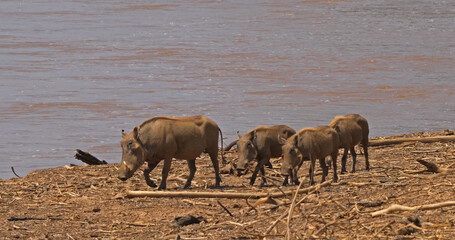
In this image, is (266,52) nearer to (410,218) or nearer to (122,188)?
(122,188)

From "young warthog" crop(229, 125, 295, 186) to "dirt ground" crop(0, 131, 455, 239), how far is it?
37 centimetres

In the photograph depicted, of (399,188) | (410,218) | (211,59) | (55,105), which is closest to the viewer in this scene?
(410,218)

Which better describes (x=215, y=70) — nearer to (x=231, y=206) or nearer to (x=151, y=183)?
(x=151, y=183)

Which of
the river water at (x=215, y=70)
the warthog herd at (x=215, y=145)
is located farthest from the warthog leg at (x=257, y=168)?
Answer: the river water at (x=215, y=70)

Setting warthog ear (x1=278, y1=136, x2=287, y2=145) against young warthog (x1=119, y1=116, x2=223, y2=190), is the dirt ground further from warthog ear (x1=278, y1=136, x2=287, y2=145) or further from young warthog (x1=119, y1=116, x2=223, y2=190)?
warthog ear (x1=278, y1=136, x2=287, y2=145)

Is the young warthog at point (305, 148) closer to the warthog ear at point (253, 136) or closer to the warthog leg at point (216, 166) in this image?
the warthog ear at point (253, 136)

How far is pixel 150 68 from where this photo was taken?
101 ft

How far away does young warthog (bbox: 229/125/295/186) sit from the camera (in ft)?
40.9

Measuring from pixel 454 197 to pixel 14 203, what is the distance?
575cm

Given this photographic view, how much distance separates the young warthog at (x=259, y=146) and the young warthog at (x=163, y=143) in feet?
1.50

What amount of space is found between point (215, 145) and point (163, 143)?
0.93 m

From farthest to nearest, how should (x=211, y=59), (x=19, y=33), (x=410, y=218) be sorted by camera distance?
(x=19, y=33)
(x=211, y=59)
(x=410, y=218)

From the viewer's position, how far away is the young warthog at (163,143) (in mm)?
12141

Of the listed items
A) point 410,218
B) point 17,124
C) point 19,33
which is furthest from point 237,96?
point 19,33
